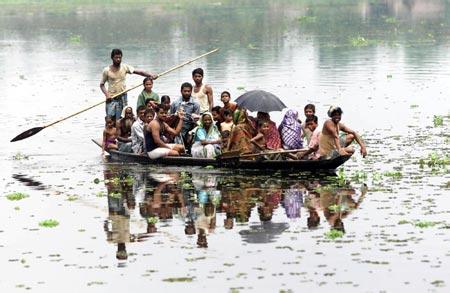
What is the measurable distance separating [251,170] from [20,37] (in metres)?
45.6

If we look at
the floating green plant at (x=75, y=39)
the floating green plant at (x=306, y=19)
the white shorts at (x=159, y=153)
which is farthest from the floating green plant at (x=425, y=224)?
the floating green plant at (x=306, y=19)

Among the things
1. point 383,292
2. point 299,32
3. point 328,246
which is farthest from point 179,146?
point 299,32

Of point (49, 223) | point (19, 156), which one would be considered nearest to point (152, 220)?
point (49, 223)

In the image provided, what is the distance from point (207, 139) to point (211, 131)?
164 millimetres

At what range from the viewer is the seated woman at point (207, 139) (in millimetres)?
21188

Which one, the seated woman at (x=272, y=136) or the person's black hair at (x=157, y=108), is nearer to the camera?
the seated woman at (x=272, y=136)

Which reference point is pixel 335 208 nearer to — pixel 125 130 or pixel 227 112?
pixel 227 112

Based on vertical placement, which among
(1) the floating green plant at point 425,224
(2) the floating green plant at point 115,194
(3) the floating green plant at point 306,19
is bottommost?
(1) the floating green plant at point 425,224

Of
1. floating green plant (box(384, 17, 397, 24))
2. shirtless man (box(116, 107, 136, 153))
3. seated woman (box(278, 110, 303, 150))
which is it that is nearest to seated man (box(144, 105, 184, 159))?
shirtless man (box(116, 107, 136, 153))

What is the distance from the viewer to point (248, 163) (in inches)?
813

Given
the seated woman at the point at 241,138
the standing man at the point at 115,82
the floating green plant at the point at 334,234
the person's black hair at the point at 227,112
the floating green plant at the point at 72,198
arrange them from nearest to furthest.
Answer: the floating green plant at the point at 334,234 < the floating green plant at the point at 72,198 < the seated woman at the point at 241,138 < the person's black hair at the point at 227,112 < the standing man at the point at 115,82

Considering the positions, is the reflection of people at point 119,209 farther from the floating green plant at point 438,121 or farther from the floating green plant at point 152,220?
the floating green plant at point 438,121

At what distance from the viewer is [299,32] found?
203ft

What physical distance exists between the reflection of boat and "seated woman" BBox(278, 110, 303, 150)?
2.28ft
